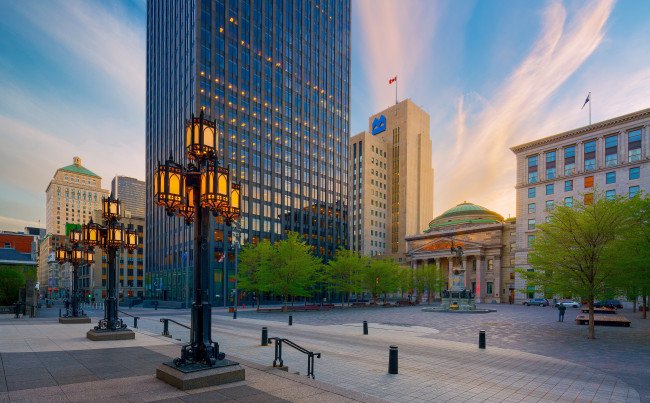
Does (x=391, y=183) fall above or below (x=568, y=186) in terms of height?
above

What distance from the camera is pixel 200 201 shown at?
29.4 feet

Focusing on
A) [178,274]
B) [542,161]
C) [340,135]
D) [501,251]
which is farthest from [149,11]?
[501,251]

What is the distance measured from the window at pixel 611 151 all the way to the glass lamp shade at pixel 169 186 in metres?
78.7

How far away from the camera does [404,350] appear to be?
55.0 ft

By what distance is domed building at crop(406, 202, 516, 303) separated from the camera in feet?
270

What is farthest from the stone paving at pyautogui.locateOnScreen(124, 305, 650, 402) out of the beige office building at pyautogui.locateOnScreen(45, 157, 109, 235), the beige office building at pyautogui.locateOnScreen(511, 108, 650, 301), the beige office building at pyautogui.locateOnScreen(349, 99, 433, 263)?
the beige office building at pyautogui.locateOnScreen(45, 157, 109, 235)

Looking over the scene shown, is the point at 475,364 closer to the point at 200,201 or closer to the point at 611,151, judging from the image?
the point at 200,201

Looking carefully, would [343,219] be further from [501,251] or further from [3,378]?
[3,378]

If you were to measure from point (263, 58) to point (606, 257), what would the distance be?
7162cm

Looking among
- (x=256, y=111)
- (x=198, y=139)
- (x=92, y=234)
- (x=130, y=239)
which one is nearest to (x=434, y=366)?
(x=198, y=139)

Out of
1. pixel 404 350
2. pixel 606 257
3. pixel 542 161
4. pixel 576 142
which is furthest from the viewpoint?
pixel 542 161

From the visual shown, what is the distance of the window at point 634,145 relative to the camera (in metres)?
62.0

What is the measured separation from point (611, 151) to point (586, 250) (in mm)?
56302

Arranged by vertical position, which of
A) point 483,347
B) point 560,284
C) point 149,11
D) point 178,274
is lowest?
point 178,274
